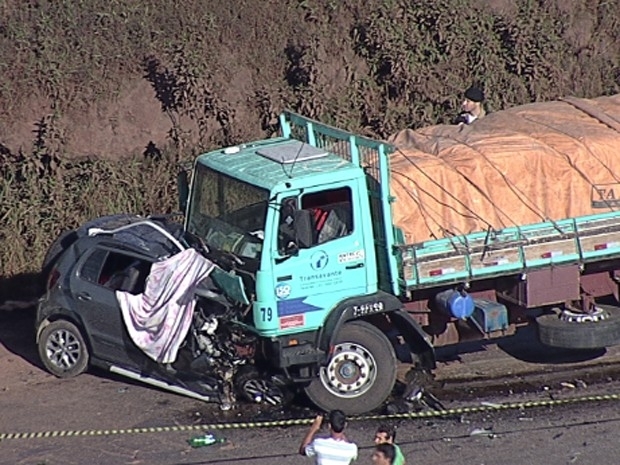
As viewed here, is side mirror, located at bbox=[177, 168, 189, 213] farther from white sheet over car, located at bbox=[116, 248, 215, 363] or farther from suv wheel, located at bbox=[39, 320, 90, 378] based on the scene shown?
suv wheel, located at bbox=[39, 320, 90, 378]

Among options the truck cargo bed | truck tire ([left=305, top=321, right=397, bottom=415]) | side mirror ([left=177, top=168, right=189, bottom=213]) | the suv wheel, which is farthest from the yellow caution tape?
side mirror ([left=177, top=168, right=189, bottom=213])

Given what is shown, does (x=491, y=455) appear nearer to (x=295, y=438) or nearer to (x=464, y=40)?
(x=295, y=438)

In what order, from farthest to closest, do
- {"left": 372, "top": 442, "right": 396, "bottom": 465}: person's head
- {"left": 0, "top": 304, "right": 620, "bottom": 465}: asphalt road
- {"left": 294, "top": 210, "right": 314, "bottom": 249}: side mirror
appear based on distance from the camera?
{"left": 294, "top": 210, "right": 314, "bottom": 249}: side mirror → {"left": 0, "top": 304, "right": 620, "bottom": 465}: asphalt road → {"left": 372, "top": 442, "right": 396, "bottom": 465}: person's head

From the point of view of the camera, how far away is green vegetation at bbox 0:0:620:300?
18.9 meters

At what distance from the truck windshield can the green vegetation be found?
198 inches

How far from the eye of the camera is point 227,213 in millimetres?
13336

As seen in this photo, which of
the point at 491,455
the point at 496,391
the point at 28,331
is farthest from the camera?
the point at 28,331

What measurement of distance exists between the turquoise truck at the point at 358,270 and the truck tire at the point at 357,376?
0.03ft

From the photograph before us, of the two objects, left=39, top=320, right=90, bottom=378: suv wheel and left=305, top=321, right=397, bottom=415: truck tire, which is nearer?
left=305, top=321, right=397, bottom=415: truck tire

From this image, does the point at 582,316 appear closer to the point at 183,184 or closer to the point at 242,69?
the point at 183,184

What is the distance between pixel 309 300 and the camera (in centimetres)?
1293

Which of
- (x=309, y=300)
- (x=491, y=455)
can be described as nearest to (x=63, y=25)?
(x=309, y=300)

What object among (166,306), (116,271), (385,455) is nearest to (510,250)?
(166,306)

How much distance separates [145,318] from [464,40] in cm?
972
